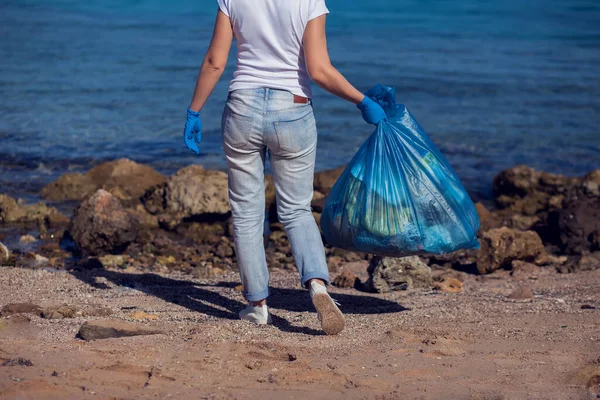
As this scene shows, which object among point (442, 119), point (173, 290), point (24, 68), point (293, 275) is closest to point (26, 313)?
point (173, 290)

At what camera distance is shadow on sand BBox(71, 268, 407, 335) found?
4.49 metres

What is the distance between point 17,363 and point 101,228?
10.5 feet

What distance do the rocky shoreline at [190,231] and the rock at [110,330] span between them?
1765 millimetres

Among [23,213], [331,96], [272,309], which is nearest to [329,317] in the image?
[272,309]

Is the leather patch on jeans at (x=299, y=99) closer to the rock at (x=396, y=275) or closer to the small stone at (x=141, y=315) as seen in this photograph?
the small stone at (x=141, y=315)

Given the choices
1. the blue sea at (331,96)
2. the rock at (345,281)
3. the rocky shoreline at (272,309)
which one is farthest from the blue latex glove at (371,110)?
the blue sea at (331,96)

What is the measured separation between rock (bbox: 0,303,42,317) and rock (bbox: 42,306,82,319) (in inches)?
2.1

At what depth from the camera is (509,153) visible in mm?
10312

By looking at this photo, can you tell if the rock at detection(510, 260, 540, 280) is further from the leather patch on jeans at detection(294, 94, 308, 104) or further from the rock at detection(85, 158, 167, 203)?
the rock at detection(85, 158, 167, 203)

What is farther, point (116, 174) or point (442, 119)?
point (442, 119)

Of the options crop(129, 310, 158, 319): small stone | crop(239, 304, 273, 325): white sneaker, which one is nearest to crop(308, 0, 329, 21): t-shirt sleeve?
crop(239, 304, 273, 325): white sneaker

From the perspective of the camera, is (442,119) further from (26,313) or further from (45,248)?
(26,313)

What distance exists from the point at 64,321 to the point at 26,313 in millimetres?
239

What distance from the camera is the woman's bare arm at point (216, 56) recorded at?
12.2 feet
